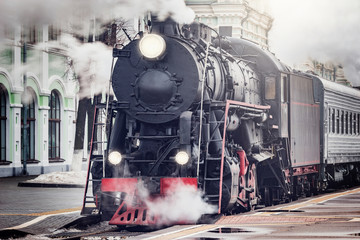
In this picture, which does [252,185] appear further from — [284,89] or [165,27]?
[165,27]

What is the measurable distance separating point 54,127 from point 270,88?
17666mm

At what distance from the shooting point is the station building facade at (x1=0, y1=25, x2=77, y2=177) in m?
29.0

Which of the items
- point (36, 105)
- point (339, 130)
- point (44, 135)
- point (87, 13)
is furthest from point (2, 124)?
point (87, 13)

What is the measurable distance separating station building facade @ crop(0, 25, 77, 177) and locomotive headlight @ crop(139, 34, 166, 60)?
548 inches

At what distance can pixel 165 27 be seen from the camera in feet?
46.1

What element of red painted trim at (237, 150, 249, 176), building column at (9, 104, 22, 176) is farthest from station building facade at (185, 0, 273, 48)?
red painted trim at (237, 150, 249, 176)

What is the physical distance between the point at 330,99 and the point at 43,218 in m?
10.2

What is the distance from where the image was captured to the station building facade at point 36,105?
29.0 meters

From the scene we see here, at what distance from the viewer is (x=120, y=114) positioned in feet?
46.3

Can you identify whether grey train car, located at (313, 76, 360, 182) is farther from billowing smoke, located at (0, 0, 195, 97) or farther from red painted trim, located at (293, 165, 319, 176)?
billowing smoke, located at (0, 0, 195, 97)

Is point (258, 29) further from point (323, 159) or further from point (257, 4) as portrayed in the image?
point (323, 159)

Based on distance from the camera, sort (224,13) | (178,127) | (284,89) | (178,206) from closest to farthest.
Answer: (178,206)
(178,127)
(284,89)
(224,13)

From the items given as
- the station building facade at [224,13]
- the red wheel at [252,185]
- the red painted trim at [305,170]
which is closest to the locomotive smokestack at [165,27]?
the red wheel at [252,185]

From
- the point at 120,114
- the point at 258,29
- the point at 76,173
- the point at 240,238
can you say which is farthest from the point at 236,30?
the point at 240,238
